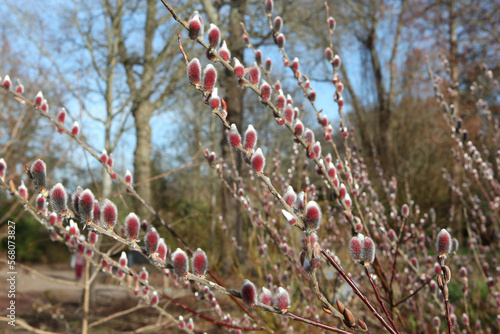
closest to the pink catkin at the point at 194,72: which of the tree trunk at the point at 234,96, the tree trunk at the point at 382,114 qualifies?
the tree trunk at the point at 234,96

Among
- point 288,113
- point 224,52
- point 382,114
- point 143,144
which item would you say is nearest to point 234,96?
point 143,144

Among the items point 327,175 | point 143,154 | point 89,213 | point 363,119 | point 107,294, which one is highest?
point 363,119

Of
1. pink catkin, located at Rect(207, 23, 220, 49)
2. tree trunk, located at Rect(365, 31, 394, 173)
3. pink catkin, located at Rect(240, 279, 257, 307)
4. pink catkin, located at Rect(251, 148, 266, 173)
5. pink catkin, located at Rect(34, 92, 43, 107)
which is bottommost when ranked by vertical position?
pink catkin, located at Rect(240, 279, 257, 307)

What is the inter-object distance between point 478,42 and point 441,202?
5.01 metres

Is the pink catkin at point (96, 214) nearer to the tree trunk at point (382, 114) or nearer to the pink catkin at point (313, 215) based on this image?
the pink catkin at point (313, 215)

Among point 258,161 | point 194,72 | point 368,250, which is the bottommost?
point 368,250

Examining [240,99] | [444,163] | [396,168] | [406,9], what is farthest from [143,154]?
[406,9]

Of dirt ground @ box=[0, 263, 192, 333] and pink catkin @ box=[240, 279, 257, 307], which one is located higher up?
pink catkin @ box=[240, 279, 257, 307]

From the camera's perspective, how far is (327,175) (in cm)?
120

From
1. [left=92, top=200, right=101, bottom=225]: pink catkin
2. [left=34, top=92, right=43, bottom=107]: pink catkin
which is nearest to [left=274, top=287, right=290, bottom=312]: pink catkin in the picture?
[left=92, top=200, right=101, bottom=225]: pink catkin

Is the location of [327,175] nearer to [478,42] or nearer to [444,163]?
[444,163]

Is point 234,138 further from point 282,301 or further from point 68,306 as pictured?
point 68,306

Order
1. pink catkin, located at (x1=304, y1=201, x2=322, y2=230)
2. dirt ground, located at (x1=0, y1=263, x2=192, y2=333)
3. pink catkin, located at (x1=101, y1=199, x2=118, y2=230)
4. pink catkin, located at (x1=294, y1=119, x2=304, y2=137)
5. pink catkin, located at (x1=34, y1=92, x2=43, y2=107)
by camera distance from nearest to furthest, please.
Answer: pink catkin, located at (x1=304, y1=201, x2=322, y2=230), pink catkin, located at (x1=101, y1=199, x2=118, y2=230), pink catkin, located at (x1=294, y1=119, x2=304, y2=137), pink catkin, located at (x1=34, y1=92, x2=43, y2=107), dirt ground, located at (x1=0, y1=263, x2=192, y2=333)

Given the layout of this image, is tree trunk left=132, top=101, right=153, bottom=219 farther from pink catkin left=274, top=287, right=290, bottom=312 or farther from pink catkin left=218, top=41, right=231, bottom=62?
pink catkin left=274, top=287, right=290, bottom=312
